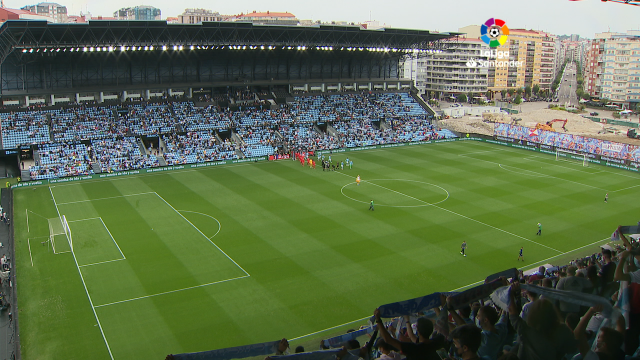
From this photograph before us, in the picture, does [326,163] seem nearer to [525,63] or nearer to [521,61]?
[521,61]

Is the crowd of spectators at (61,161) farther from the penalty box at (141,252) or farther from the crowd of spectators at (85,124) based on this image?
the penalty box at (141,252)

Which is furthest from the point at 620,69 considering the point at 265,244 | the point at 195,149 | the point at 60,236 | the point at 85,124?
the point at 60,236

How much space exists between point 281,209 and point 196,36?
109 feet

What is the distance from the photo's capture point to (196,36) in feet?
211

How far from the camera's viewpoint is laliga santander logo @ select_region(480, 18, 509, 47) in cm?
11319

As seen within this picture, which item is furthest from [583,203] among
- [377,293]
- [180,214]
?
[180,214]

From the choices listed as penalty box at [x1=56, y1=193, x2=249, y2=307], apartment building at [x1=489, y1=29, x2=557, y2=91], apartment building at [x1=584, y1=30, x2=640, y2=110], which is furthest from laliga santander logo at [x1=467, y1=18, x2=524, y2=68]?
penalty box at [x1=56, y1=193, x2=249, y2=307]

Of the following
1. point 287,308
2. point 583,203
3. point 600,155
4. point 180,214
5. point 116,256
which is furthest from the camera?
point 600,155

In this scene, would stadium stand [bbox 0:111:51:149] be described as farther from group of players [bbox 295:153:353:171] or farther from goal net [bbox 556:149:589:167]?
goal net [bbox 556:149:589:167]

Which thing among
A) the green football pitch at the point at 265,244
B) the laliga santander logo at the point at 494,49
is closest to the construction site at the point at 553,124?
the laliga santander logo at the point at 494,49

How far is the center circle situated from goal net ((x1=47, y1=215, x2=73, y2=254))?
883 inches

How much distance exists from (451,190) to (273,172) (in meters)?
19.3

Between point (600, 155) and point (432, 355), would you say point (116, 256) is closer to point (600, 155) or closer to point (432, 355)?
point (432, 355)

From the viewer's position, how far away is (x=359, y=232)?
1417 inches
